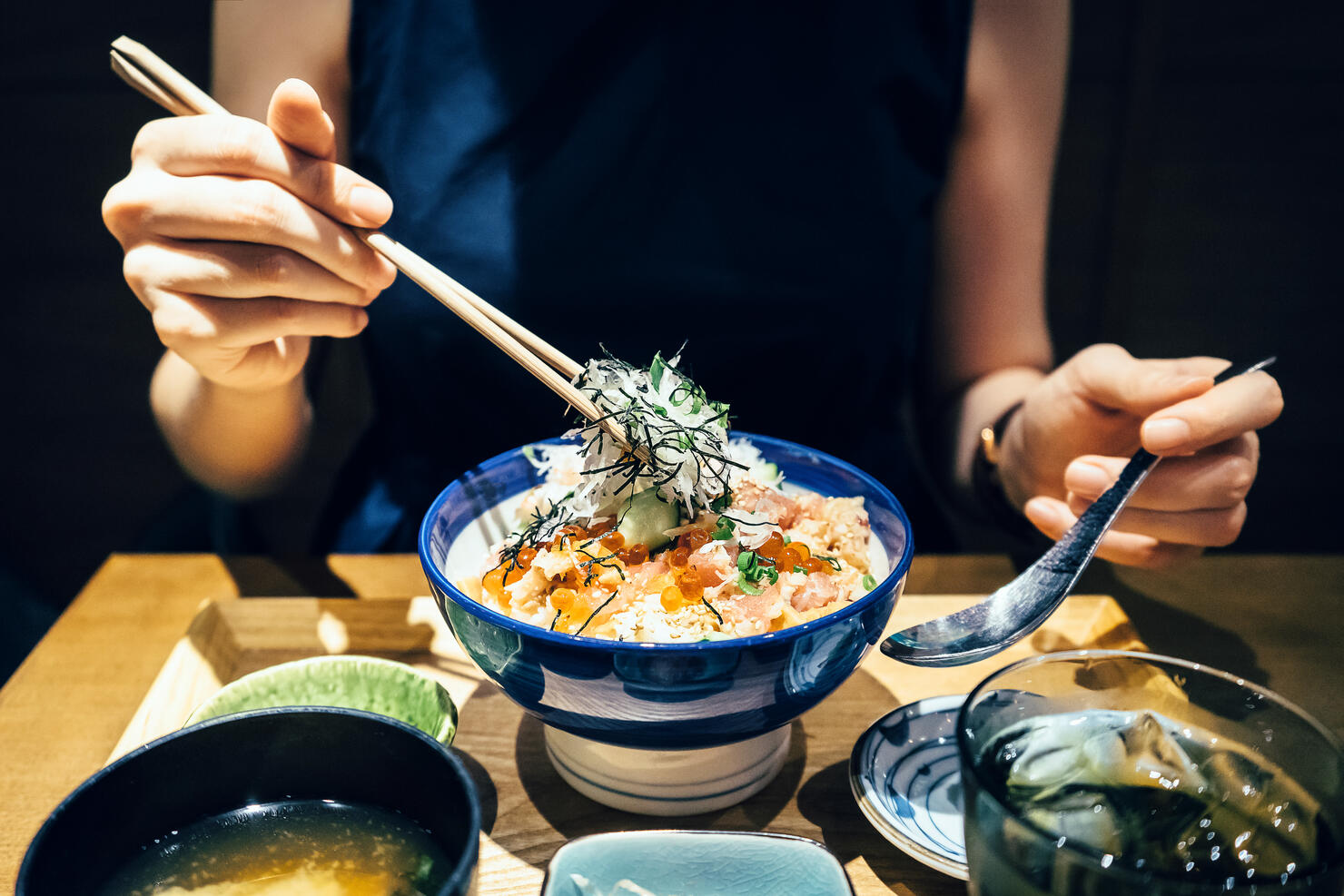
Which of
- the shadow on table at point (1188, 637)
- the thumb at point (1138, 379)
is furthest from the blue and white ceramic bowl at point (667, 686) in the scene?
the shadow on table at point (1188, 637)

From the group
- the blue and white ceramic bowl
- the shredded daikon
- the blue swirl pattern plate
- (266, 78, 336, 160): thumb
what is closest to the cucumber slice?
the shredded daikon

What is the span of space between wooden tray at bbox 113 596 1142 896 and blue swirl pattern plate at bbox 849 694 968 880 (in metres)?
0.05

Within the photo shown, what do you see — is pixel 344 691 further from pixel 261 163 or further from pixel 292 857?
pixel 261 163

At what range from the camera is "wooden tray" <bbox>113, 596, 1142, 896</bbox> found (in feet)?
3.38

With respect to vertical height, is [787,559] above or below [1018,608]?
above

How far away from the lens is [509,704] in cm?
128

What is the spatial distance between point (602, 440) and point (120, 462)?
10.00ft

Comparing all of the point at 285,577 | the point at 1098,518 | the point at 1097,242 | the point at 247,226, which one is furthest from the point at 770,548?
the point at 1097,242

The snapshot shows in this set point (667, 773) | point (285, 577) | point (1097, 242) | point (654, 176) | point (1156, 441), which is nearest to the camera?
point (667, 773)

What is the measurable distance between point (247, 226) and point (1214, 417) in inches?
52.6

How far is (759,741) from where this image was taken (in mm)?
1083

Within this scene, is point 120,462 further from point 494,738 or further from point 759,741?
point 759,741

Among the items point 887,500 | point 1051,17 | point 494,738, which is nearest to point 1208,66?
point 1051,17

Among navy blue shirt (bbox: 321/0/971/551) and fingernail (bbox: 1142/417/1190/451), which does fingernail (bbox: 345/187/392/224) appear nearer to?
navy blue shirt (bbox: 321/0/971/551)
